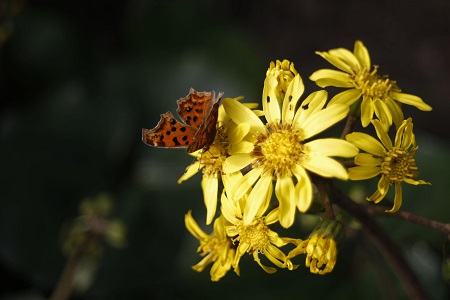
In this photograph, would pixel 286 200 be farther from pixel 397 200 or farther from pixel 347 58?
pixel 347 58

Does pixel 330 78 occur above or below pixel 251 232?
above

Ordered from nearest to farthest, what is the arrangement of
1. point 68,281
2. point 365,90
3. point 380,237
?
point 365,90 → point 380,237 → point 68,281

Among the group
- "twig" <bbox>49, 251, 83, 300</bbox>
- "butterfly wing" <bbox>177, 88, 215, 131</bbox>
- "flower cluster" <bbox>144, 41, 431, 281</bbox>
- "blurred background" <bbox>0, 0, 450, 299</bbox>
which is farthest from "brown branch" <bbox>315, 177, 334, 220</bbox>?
"twig" <bbox>49, 251, 83, 300</bbox>

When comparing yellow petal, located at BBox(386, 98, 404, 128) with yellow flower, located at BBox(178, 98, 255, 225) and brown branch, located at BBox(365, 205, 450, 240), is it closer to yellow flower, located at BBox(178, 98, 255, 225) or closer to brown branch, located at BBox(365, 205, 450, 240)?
brown branch, located at BBox(365, 205, 450, 240)

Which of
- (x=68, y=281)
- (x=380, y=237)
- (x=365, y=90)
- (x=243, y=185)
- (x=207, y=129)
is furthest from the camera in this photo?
(x=68, y=281)

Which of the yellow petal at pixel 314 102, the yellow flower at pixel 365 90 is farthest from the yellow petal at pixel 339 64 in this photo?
the yellow petal at pixel 314 102

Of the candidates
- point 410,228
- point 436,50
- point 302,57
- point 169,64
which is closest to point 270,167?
point 410,228

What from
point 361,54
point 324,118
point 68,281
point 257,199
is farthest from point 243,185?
point 68,281

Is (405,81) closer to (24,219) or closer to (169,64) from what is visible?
(169,64)
